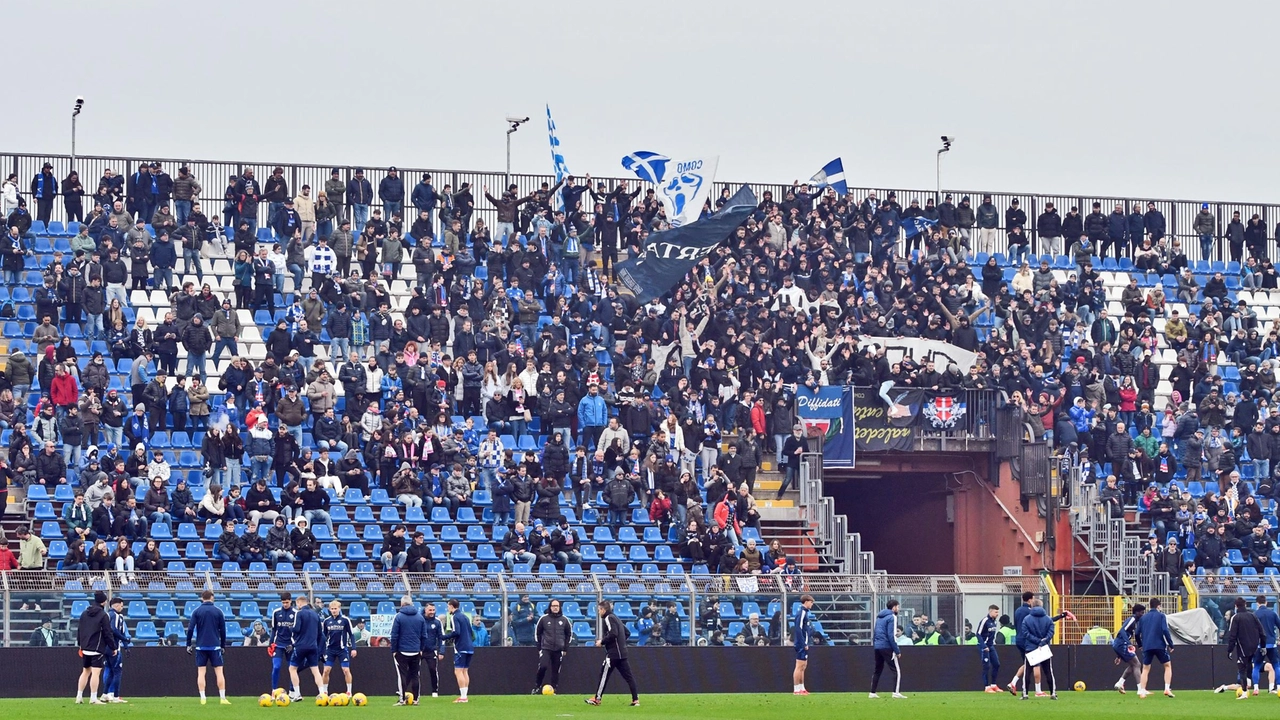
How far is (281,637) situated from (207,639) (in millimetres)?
1190

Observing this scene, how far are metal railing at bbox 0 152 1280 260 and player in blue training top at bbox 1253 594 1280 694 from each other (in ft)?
62.9

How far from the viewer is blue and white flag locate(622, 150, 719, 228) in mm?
47219

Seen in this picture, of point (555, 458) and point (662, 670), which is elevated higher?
point (555, 458)

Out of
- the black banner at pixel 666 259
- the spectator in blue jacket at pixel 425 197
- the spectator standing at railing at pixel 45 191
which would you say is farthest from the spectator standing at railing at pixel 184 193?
the black banner at pixel 666 259

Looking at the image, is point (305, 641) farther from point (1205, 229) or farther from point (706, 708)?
point (1205, 229)

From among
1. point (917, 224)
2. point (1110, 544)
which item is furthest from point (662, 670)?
point (917, 224)

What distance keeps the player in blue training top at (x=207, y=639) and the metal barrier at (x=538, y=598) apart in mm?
2114

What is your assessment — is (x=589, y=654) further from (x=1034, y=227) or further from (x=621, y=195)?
(x=1034, y=227)

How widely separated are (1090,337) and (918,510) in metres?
5.32

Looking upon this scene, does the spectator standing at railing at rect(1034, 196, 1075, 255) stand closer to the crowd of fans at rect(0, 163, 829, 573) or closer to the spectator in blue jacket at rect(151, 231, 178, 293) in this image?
the crowd of fans at rect(0, 163, 829, 573)

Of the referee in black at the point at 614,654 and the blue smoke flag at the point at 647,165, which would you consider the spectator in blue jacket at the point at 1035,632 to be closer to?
the referee in black at the point at 614,654

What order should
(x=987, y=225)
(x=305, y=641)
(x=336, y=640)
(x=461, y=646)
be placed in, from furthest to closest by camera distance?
(x=987, y=225)
(x=461, y=646)
(x=336, y=640)
(x=305, y=641)

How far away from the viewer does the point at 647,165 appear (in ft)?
156

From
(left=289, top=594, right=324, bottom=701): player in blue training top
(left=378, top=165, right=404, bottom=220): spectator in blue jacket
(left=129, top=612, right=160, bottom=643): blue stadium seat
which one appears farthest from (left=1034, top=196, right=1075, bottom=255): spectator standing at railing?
(left=129, top=612, right=160, bottom=643): blue stadium seat
